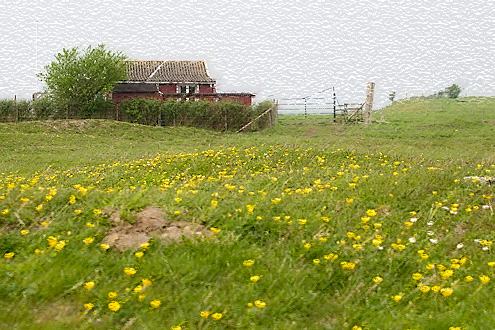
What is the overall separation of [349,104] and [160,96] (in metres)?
19.6

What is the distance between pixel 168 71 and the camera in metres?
53.8

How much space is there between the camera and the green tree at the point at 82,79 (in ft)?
134

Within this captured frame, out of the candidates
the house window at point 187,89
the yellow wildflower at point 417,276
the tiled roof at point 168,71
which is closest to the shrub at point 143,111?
the tiled roof at point 168,71

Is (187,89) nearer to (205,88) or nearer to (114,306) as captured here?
(205,88)

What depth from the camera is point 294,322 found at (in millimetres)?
3865

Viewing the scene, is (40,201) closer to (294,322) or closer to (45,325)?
(45,325)

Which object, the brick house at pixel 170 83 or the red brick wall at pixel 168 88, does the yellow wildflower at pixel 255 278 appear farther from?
the red brick wall at pixel 168 88

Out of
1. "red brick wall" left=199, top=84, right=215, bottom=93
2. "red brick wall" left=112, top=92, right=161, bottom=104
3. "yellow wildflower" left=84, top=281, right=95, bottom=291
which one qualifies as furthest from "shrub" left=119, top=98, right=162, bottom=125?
"yellow wildflower" left=84, top=281, right=95, bottom=291

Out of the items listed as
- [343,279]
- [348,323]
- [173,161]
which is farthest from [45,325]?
[173,161]

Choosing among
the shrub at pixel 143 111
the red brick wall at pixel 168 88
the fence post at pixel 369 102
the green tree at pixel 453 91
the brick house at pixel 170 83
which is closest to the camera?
the fence post at pixel 369 102

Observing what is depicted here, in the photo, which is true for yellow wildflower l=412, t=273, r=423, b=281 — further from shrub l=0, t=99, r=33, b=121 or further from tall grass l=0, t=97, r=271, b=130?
shrub l=0, t=99, r=33, b=121

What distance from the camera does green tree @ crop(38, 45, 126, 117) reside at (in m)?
40.7

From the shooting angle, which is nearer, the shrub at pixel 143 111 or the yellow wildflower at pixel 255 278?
the yellow wildflower at pixel 255 278

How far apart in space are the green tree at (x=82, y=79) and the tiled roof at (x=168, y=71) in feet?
24.9
